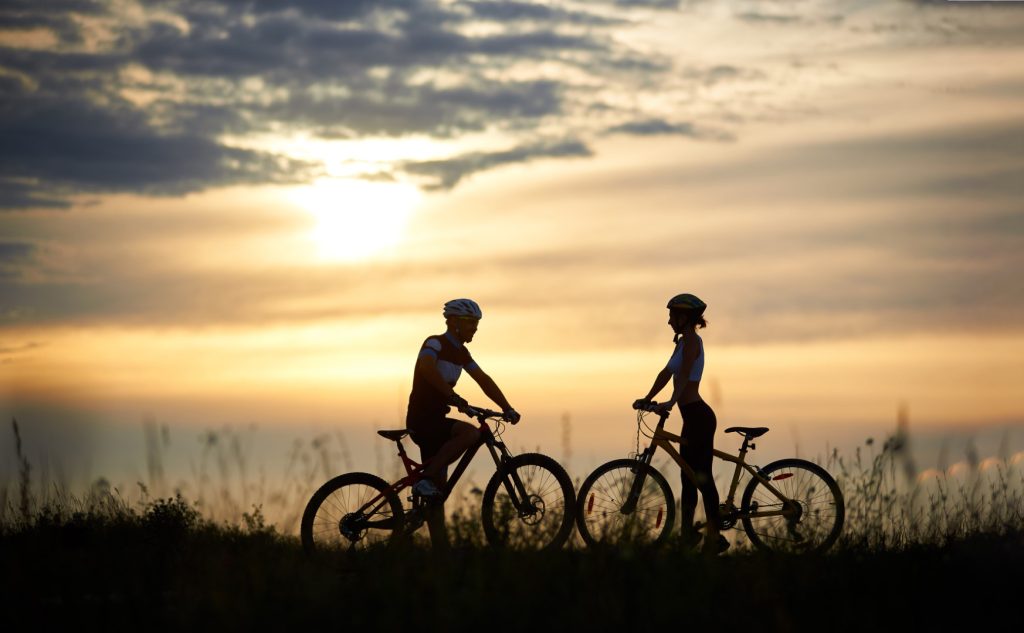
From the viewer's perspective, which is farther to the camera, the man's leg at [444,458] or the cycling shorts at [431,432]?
the cycling shorts at [431,432]

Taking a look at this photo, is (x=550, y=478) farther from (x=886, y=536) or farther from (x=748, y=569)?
(x=886, y=536)

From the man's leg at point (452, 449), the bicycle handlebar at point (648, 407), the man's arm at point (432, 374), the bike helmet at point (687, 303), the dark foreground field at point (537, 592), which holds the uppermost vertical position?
the bike helmet at point (687, 303)

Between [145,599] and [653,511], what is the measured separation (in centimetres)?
518

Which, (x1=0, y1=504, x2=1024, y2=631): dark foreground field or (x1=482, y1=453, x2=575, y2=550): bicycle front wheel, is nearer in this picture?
(x1=0, y1=504, x2=1024, y2=631): dark foreground field

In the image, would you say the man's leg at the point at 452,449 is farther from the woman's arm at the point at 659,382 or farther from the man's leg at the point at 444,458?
the woman's arm at the point at 659,382

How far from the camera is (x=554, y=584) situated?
9055mm

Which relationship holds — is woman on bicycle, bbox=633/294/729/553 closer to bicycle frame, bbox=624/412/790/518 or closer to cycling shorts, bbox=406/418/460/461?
bicycle frame, bbox=624/412/790/518

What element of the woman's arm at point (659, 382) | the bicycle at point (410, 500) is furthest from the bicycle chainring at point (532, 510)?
the woman's arm at point (659, 382)

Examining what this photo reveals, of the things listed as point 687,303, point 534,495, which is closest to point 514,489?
point 534,495

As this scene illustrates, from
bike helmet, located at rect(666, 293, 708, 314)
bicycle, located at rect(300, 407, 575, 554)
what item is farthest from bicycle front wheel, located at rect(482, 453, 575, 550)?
bike helmet, located at rect(666, 293, 708, 314)

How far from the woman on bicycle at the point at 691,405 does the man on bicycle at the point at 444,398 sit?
5.66 feet

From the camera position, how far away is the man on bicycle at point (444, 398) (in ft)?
38.4

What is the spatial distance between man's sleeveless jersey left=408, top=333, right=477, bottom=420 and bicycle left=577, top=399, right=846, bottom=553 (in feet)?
5.77

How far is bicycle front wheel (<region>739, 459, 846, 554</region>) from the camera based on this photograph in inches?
486
